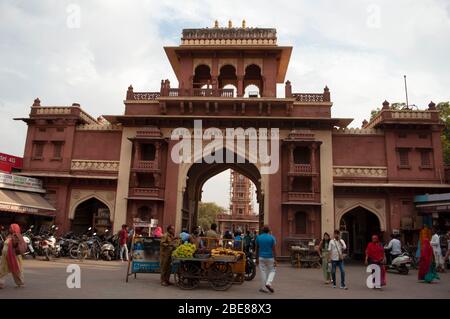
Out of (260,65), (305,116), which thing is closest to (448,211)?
(305,116)

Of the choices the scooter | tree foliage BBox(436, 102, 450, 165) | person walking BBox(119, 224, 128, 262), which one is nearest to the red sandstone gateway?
person walking BBox(119, 224, 128, 262)

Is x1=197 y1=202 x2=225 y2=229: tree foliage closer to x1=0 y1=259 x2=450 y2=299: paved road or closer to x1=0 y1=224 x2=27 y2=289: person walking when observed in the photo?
x1=0 y1=259 x2=450 y2=299: paved road

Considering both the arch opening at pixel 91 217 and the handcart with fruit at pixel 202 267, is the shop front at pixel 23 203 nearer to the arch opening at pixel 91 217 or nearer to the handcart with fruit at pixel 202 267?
the arch opening at pixel 91 217

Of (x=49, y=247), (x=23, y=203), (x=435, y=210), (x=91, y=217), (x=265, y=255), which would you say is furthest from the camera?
(x=91, y=217)

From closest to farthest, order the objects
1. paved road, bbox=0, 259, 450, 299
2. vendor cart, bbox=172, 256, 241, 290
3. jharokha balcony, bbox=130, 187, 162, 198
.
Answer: paved road, bbox=0, 259, 450, 299, vendor cart, bbox=172, 256, 241, 290, jharokha balcony, bbox=130, 187, 162, 198

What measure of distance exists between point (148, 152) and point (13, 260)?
1260cm

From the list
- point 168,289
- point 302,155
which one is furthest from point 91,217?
point 168,289

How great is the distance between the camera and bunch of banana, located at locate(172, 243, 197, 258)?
860 cm

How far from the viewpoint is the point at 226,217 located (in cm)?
6194

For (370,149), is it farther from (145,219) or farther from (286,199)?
(145,219)

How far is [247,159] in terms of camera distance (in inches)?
754

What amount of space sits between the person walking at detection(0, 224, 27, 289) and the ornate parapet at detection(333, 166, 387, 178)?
1491cm

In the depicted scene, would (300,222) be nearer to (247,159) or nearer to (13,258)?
(247,159)

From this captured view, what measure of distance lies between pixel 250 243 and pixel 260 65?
10757 mm
